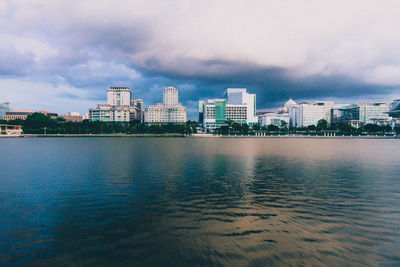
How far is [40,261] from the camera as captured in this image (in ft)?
29.4

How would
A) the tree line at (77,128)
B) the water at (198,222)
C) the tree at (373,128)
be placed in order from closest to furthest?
the water at (198,222), the tree line at (77,128), the tree at (373,128)

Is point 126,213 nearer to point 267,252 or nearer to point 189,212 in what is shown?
point 189,212

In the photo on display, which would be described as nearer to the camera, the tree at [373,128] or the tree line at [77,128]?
the tree line at [77,128]

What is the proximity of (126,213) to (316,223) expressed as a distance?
9.96 meters

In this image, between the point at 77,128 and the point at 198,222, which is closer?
the point at 198,222

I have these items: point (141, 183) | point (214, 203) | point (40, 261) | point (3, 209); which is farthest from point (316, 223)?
point (3, 209)

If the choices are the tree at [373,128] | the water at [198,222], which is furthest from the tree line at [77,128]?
the water at [198,222]

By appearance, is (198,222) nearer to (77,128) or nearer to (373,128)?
(77,128)

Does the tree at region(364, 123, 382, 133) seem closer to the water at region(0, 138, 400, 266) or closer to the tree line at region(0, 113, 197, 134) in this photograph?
the tree line at region(0, 113, 197, 134)

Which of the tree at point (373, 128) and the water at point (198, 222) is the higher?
the tree at point (373, 128)

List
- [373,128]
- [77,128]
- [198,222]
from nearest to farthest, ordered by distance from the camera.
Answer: [198,222]
[77,128]
[373,128]

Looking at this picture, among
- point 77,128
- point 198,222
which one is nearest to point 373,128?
point 77,128

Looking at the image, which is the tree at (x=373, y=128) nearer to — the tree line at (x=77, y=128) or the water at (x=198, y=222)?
the tree line at (x=77, y=128)

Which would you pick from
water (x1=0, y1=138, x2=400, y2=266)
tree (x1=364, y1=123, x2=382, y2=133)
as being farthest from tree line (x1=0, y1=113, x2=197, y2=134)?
water (x1=0, y1=138, x2=400, y2=266)
